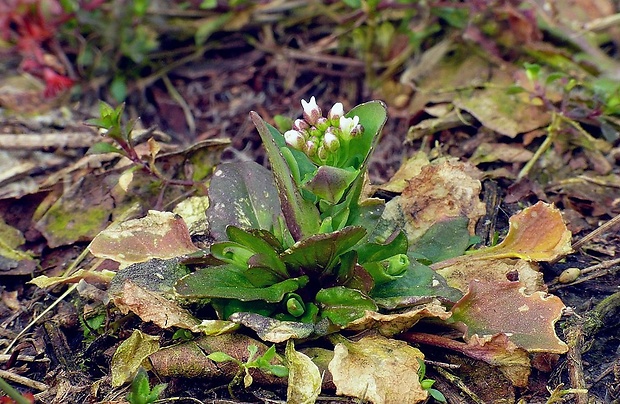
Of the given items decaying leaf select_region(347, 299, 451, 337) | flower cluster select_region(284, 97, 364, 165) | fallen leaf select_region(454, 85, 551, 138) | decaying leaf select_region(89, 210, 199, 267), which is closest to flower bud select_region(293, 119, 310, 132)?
flower cluster select_region(284, 97, 364, 165)

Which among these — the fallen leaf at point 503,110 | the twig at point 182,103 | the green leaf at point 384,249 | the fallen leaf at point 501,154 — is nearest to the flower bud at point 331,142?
the green leaf at point 384,249

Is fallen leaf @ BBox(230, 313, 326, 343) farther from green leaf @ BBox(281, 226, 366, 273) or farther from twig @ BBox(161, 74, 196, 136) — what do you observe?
twig @ BBox(161, 74, 196, 136)

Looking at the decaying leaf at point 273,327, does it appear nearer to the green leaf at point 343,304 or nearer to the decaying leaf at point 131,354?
the green leaf at point 343,304

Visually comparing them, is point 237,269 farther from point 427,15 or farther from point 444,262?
point 427,15

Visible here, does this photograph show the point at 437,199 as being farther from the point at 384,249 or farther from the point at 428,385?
the point at 428,385

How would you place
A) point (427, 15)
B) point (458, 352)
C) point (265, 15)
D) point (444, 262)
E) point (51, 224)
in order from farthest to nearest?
point (265, 15) < point (427, 15) < point (51, 224) < point (444, 262) < point (458, 352)

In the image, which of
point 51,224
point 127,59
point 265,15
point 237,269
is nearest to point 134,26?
point 127,59

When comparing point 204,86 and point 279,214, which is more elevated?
point 279,214
